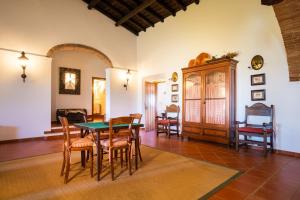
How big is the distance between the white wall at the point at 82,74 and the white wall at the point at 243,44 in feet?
13.5

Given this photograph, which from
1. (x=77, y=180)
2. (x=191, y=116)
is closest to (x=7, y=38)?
(x=77, y=180)

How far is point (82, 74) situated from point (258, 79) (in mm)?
7456

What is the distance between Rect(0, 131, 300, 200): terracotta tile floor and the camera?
220cm

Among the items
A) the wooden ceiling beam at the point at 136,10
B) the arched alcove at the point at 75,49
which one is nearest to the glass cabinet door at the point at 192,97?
the wooden ceiling beam at the point at 136,10

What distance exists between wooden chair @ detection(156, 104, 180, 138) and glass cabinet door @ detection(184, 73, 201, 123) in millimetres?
590

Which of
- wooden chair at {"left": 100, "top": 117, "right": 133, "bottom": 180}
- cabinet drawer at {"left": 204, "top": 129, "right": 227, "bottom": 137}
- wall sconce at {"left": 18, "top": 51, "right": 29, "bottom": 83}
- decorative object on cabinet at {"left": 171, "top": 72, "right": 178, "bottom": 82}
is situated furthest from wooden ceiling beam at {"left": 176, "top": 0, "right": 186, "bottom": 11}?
wall sconce at {"left": 18, "top": 51, "right": 29, "bottom": 83}

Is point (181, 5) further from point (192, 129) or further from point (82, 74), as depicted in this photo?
point (82, 74)

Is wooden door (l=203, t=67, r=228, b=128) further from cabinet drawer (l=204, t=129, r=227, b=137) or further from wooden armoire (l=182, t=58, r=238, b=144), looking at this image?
cabinet drawer (l=204, t=129, r=227, b=137)

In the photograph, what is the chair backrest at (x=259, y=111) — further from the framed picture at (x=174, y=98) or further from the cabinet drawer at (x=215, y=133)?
the framed picture at (x=174, y=98)

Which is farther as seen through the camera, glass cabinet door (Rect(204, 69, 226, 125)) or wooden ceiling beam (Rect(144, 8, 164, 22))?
wooden ceiling beam (Rect(144, 8, 164, 22))

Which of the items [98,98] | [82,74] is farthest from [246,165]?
[98,98]

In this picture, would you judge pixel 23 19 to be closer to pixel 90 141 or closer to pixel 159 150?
pixel 90 141

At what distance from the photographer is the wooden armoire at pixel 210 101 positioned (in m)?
4.43

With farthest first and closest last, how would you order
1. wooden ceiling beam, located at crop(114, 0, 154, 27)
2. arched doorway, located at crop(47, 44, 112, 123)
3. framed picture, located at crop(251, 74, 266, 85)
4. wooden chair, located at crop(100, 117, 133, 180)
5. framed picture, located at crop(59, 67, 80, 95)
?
framed picture, located at crop(59, 67, 80, 95) < arched doorway, located at crop(47, 44, 112, 123) < wooden ceiling beam, located at crop(114, 0, 154, 27) < framed picture, located at crop(251, 74, 266, 85) < wooden chair, located at crop(100, 117, 133, 180)
